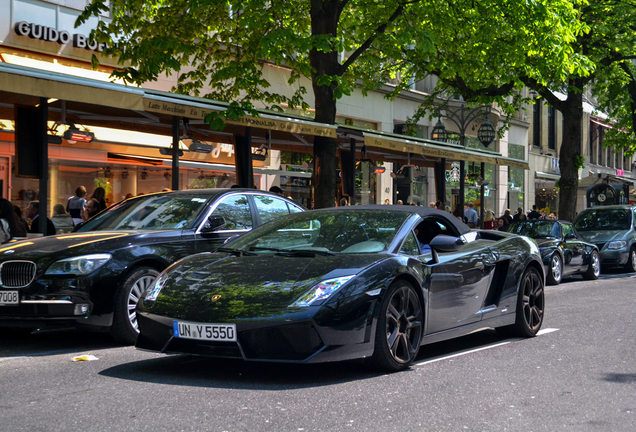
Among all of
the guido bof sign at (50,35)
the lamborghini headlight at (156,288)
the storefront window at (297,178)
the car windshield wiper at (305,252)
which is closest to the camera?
the lamborghini headlight at (156,288)

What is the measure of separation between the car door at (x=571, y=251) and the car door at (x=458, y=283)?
9.91 m

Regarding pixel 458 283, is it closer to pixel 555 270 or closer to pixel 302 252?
pixel 302 252

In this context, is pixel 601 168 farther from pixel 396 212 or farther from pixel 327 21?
pixel 396 212

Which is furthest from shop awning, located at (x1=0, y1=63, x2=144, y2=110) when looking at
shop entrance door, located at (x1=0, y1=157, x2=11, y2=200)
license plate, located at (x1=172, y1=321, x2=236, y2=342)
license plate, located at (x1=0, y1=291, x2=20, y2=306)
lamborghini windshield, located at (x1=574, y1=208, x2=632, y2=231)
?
lamborghini windshield, located at (x1=574, y1=208, x2=632, y2=231)

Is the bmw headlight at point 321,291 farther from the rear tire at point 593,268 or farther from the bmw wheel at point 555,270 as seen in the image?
the rear tire at point 593,268

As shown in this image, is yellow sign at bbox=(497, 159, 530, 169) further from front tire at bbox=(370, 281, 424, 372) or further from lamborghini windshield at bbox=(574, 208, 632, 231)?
front tire at bbox=(370, 281, 424, 372)

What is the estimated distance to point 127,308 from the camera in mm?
7336

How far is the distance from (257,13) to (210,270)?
9.27 metres

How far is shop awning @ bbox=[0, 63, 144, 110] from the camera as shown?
9.77m

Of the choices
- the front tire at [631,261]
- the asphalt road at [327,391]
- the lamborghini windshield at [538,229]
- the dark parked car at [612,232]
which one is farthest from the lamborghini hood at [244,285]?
the front tire at [631,261]

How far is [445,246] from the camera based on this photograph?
6531 mm

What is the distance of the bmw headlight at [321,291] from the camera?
5407mm

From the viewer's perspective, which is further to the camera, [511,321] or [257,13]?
[257,13]

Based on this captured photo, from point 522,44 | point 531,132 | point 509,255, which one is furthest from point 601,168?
point 509,255
